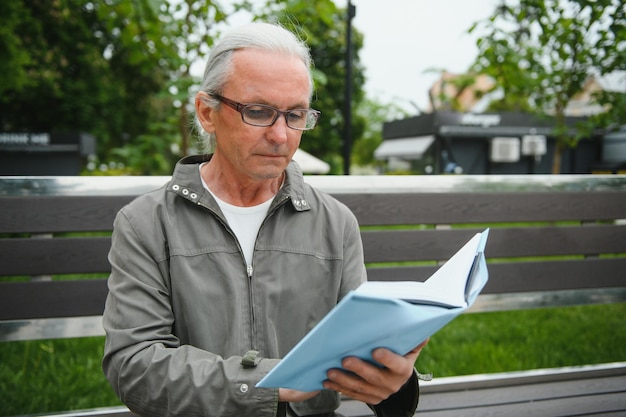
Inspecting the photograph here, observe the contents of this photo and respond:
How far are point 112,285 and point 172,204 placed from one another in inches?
10.8

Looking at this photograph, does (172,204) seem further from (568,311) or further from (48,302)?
(568,311)

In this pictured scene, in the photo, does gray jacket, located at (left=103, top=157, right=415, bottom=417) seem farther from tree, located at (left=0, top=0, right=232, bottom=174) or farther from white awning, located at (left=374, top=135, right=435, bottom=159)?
white awning, located at (left=374, top=135, right=435, bottom=159)

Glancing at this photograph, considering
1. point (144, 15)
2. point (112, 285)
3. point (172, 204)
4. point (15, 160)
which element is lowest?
point (15, 160)

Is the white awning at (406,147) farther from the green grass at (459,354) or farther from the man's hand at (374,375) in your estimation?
the man's hand at (374,375)

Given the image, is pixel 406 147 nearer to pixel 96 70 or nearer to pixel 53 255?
pixel 96 70

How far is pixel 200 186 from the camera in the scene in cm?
161

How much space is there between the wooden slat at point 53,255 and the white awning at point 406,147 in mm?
21421

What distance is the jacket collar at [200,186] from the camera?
1588 millimetres

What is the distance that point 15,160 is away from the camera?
20.1 m

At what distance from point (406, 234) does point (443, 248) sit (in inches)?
8.3

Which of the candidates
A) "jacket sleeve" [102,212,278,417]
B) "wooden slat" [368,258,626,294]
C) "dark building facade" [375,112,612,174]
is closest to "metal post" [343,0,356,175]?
"wooden slat" [368,258,626,294]

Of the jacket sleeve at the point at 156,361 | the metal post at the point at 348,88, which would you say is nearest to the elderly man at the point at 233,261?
the jacket sleeve at the point at 156,361

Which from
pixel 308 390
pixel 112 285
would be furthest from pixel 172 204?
pixel 308 390

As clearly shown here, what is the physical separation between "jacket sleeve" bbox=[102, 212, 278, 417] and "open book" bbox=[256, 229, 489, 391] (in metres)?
0.20
